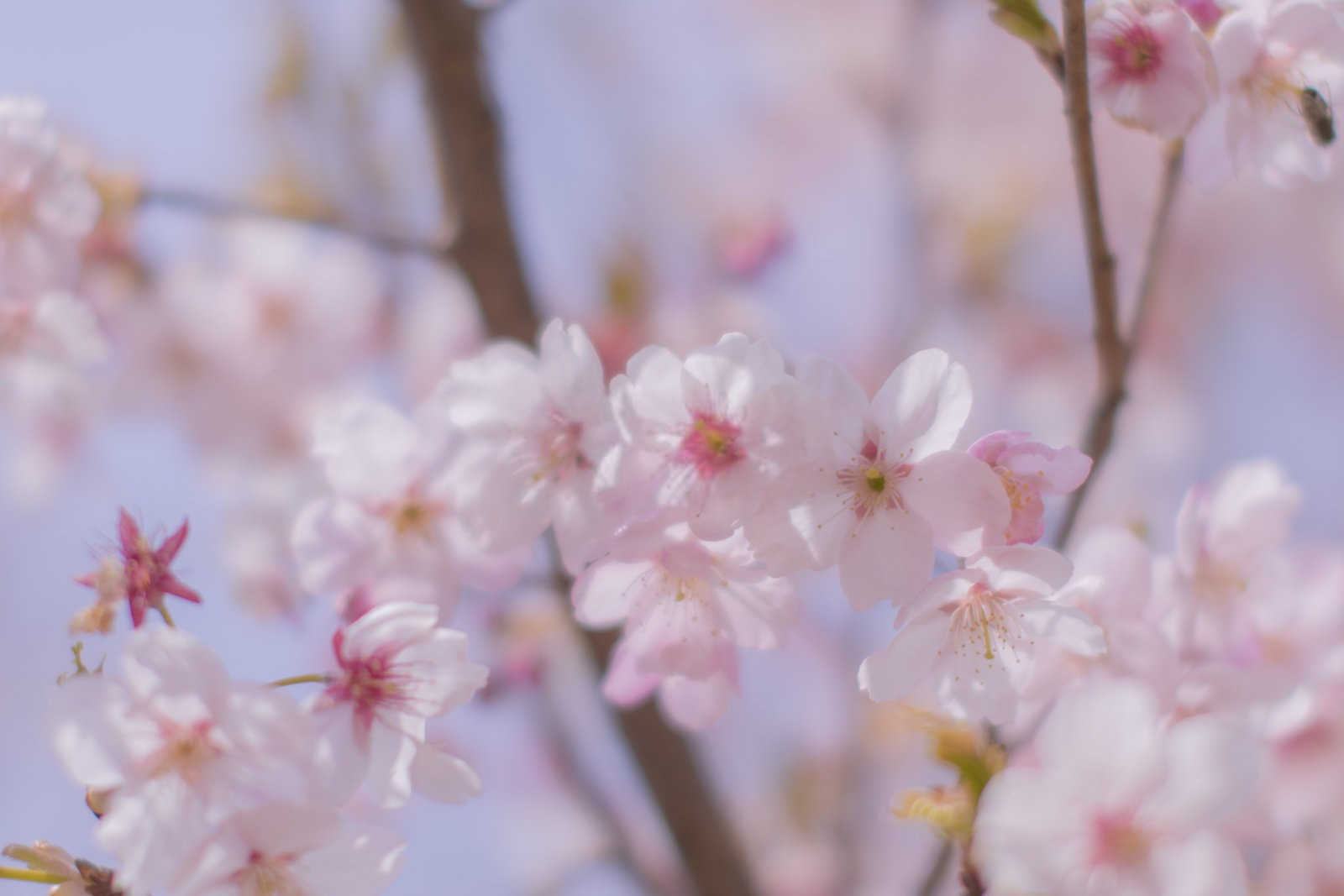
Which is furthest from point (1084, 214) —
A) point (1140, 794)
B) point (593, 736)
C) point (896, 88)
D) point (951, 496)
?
point (593, 736)

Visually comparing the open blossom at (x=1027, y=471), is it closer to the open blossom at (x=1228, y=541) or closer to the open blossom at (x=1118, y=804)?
the open blossom at (x=1118, y=804)

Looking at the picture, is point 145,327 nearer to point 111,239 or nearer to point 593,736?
point 111,239

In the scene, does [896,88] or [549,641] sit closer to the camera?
[896,88]

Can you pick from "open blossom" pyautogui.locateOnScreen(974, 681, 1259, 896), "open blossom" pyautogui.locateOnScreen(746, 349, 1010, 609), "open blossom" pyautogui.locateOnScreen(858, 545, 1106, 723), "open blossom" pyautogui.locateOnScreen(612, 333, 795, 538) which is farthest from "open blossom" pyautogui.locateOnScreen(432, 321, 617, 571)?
"open blossom" pyautogui.locateOnScreen(974, 681, 1259, 896)

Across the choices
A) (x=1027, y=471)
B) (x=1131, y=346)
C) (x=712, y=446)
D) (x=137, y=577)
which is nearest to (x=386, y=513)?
(x=137, y=577)

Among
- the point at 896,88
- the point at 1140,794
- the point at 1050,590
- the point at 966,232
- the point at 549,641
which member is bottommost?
the point at 1140,794

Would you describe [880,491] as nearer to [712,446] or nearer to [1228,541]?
[712,446]
